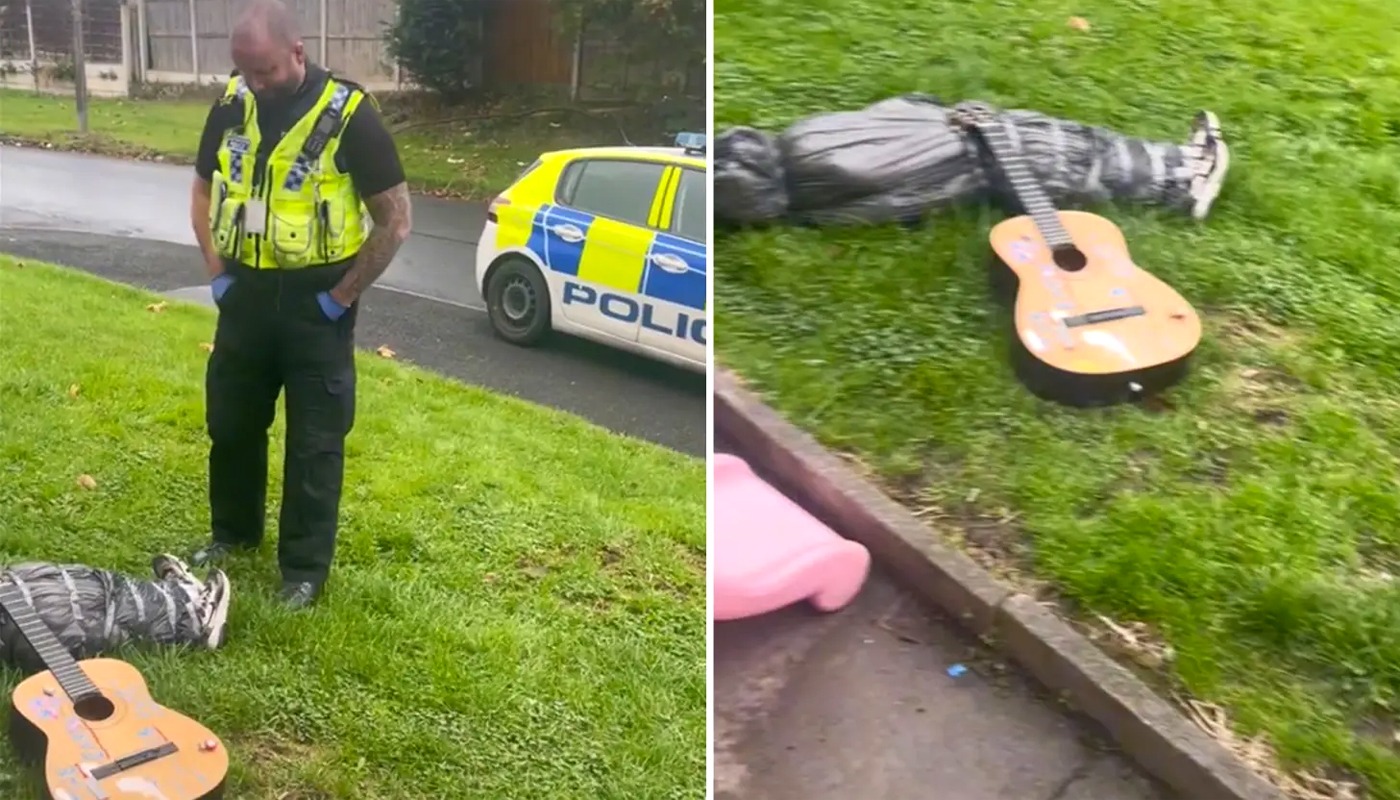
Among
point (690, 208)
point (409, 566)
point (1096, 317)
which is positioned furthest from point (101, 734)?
point (1096, 317)

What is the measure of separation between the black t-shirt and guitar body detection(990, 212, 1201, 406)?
700 mm

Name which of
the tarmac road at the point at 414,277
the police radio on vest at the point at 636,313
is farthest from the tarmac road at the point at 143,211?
the police radio on vest at the point at 636,313

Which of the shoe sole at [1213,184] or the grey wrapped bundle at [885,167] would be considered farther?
the shoe sole at [1213,184]

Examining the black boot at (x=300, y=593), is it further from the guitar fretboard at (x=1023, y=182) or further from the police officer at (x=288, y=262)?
the guitar fretboard at (x=1023, y=182)

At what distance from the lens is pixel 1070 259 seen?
4.73 ft

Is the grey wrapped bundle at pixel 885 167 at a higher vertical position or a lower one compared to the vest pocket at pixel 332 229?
higher

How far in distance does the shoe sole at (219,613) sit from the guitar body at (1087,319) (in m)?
0.93

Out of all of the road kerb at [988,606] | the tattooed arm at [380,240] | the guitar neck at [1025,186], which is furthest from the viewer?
the guitar neck at [1025,186]

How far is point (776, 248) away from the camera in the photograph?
1419mm

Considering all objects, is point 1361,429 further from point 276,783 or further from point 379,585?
point 276,783

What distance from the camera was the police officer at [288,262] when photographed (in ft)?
4.31

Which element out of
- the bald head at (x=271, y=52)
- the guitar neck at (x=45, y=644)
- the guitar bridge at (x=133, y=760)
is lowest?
the guitar bridge at (x=133, y=760)

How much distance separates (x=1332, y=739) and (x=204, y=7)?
1450mm

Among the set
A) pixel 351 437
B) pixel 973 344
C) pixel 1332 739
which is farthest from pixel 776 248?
pixel 1332 739
